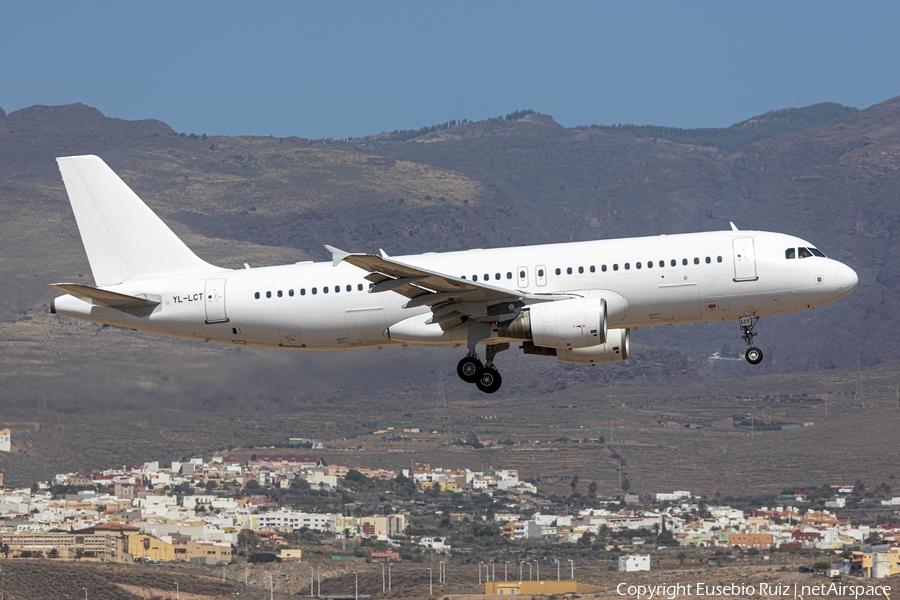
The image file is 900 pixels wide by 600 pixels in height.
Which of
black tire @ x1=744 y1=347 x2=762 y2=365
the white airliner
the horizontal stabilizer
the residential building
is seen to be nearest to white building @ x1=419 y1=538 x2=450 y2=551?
the residential building

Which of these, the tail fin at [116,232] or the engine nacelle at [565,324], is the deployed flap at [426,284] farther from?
the tail fin at [116,232]

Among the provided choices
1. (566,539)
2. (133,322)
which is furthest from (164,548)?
(133,322)

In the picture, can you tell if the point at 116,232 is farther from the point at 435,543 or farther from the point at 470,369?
the point at 435,543

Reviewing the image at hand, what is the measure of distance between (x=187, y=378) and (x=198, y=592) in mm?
26891

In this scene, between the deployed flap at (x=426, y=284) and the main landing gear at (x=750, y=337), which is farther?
the main landing gear at (x=750, y=337)

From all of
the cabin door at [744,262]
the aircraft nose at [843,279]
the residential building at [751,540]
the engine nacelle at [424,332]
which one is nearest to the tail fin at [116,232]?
the engine nacelle at [424,332]

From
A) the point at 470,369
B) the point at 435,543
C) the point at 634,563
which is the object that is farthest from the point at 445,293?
the point at 435,543

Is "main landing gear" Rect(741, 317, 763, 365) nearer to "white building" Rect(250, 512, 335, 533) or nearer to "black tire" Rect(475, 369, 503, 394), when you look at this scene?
"black tire" Rect(475, 369, 503, 394)

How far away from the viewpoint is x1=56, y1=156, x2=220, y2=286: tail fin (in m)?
53.2

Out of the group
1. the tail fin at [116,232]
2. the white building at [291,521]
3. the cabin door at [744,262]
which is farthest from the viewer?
the white building at [291,521]

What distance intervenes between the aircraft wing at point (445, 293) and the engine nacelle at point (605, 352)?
299 cm

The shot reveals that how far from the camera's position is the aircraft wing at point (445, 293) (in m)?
46.2

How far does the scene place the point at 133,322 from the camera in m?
51.7

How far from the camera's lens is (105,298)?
165 feet
